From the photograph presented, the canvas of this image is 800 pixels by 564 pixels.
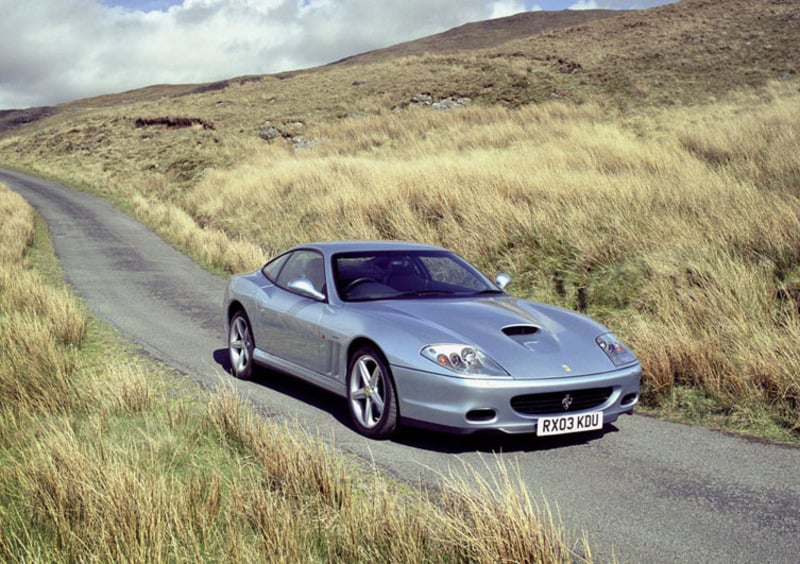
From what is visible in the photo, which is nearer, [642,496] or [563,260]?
[642,496]

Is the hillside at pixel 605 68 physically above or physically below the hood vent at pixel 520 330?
above

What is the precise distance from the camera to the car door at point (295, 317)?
6523 mm

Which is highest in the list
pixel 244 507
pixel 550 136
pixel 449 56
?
pixel 449 56

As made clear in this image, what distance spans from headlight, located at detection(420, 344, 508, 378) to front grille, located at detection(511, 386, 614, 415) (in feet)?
0.80

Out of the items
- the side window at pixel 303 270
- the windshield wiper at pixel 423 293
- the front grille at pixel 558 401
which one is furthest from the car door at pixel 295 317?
the front grille at pixel 558 401

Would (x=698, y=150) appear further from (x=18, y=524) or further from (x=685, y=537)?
(x=18, y=524)

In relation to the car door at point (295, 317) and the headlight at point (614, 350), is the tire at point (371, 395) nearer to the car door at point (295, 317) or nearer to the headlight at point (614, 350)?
the car door at point (295, 317)

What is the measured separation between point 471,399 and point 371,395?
88cm

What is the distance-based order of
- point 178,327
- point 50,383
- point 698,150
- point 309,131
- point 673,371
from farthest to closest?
point 309,131 → point 698,150 → point 178,327 → point 673,371 → point 50,383

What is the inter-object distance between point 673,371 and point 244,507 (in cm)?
469

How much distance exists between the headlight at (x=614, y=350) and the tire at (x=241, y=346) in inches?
134

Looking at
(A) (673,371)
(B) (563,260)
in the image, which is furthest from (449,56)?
(A) (673,371)

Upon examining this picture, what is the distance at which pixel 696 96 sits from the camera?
104ft

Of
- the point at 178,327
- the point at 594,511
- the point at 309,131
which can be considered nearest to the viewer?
the point at 594,511
